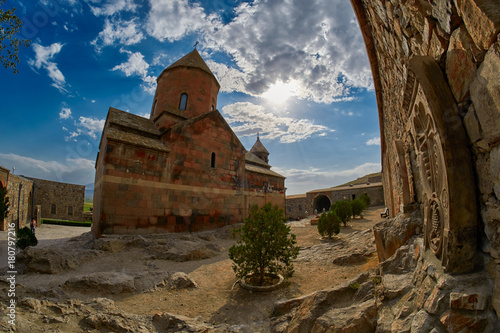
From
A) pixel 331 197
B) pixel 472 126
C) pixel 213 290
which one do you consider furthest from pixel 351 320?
pixel 331 197

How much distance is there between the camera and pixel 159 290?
482cm

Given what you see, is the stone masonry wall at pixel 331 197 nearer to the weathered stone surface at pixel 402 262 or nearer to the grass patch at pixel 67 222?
the grass patch at pixel 67 222

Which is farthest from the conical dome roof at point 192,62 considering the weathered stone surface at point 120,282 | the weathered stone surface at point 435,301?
the weathered stone surface at point 435,301

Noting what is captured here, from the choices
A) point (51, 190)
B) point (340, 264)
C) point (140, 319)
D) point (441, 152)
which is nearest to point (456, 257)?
point (441, 152)

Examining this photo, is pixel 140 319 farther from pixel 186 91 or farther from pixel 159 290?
pixel 186 91

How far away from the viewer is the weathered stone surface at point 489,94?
1.09 meters

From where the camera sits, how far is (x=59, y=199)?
2483 cm

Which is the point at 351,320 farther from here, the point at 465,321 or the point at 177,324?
the point at 177,324

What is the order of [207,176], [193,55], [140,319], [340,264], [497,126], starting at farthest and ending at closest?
1. [193,55]
2. [207,176]
3. [340,264]
4. [140,319]
5. [497,126]

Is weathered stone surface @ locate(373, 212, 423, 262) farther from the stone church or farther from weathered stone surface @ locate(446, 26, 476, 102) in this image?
the stone church

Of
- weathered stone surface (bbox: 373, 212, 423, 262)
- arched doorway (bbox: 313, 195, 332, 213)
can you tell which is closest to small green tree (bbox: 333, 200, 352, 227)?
weathered stone surface (bbox: 373, 212, 423, 262)

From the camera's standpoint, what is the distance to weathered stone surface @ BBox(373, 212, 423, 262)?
315 cm

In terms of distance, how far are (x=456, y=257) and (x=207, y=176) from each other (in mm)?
9888

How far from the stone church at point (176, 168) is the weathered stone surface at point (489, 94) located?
9.21 m
